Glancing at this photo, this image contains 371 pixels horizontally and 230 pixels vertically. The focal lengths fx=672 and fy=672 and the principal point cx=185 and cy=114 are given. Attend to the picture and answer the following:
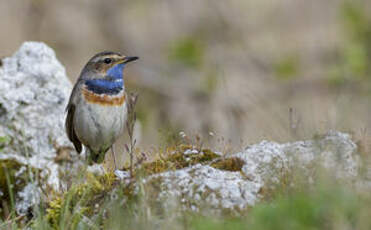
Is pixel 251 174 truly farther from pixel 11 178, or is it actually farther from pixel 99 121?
pixel 11 178

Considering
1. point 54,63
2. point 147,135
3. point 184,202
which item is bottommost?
point 147,135

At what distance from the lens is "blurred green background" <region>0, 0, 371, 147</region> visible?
13664mm

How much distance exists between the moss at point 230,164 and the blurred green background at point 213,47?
712 cm

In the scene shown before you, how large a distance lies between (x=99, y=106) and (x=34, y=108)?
3.24 feet

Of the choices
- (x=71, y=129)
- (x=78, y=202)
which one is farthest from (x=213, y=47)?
(x=78, y=202)

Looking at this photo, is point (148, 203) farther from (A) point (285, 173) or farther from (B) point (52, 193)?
(B) point (52, 193)

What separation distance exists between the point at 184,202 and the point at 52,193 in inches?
67.0

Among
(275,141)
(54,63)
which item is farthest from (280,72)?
(275,141)

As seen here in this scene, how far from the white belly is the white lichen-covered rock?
1945 millimetres

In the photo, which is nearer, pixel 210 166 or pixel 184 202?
pixel 184 202

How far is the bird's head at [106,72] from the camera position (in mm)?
7211

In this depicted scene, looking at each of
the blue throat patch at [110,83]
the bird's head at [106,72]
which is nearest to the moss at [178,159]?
the blue throat patch at [110,83]

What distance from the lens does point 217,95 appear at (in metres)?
13.8

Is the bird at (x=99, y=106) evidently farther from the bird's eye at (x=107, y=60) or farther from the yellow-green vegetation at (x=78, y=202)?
the yellow-green vegetation at (x=78, y=202)
